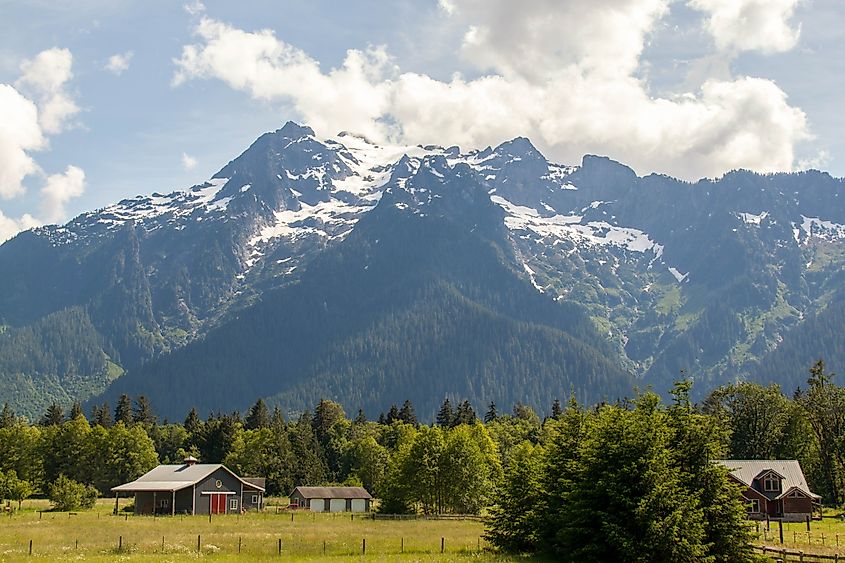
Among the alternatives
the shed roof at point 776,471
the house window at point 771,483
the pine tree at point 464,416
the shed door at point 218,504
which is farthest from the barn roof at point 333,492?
the house window at point 771,483

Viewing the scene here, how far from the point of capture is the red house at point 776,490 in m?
91.6

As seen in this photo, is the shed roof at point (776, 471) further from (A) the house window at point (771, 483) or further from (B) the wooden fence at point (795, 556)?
(B) the wooden fence at point (795, 556)

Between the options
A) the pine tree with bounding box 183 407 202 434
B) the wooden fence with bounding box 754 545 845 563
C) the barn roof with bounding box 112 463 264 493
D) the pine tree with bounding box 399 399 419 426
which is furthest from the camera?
the pine tree with bounding box 399 399 419 426

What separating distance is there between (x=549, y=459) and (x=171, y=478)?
66.5m

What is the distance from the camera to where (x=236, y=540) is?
5741 cm

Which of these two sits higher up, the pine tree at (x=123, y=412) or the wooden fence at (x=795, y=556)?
the pine tree at (x=123, y=412)

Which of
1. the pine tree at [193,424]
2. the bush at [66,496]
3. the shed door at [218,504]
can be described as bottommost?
the shed door at [218,504]

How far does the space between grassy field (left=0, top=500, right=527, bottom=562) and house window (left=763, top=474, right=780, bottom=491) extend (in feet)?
122

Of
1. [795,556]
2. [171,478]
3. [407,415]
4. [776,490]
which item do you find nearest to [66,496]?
[171,478]

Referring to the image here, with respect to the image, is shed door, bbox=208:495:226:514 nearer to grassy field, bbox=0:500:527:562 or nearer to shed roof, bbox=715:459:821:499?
grassy field, bbox=0:500:527:562

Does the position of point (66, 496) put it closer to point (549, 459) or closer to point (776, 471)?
point (549, 459)

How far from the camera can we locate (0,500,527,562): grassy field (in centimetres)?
4778

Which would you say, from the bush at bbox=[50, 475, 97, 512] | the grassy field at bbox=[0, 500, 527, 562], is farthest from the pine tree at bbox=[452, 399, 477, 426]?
the grassy field at bbox=[0, 500, 527, 562]

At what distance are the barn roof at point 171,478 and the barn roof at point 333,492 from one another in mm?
7963
